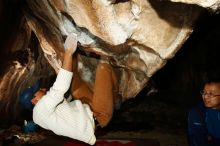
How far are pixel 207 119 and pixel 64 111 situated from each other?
2.01m

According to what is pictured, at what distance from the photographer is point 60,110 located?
4062 millimetres

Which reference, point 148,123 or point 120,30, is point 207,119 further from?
point 148,123

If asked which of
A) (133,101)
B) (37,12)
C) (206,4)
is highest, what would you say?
(37,12)

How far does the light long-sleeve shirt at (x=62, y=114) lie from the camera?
3828 millimetres

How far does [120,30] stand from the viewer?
3.91 meters

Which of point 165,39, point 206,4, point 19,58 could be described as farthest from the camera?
point 19,58

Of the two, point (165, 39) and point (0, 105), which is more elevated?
point (165, 39)

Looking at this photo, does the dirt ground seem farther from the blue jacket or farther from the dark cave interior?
the blue jacket

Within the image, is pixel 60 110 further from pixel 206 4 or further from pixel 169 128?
pixel 169 128

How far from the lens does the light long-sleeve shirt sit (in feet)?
12.6

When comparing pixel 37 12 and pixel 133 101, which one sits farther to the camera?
pixel 133 101

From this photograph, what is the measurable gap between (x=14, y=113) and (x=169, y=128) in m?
3.89

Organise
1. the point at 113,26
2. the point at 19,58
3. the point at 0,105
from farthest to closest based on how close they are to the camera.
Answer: the point at 0,105 < the point at 19,58 < the point at 113,26

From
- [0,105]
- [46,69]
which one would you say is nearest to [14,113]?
[0,105]
